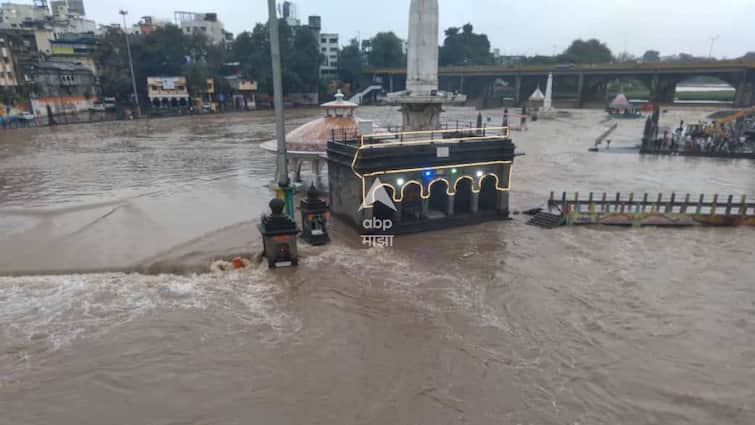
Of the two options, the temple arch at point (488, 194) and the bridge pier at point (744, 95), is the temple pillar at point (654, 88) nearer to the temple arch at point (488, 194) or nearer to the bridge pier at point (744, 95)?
the bridge pier at point (744, 95)

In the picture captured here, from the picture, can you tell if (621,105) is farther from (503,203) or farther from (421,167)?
(421,167)

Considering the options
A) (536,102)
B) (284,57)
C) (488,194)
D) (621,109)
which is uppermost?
(284,57)

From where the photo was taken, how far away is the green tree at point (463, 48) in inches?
5566

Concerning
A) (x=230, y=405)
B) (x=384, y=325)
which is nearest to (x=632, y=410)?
(x=384, y=325)

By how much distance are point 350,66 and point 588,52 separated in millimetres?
70410

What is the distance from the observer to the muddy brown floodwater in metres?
10.3

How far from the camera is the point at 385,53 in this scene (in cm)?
12362

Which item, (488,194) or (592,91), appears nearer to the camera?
(488,194)

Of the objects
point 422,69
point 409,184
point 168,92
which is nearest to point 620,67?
point 422,69

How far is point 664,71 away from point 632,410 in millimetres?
90862

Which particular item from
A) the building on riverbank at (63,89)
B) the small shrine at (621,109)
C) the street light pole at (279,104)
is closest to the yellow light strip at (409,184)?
the street light pole at (279,104)

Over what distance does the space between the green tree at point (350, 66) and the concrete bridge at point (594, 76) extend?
339cm

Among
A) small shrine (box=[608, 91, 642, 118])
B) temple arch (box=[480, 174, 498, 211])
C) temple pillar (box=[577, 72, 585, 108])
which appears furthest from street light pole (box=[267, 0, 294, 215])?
temple pillar (box=[577, 72, 585, 108])

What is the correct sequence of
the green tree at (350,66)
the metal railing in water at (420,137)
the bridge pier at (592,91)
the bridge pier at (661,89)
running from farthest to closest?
the green tree at (350,66), the bridge pier at (592,91), the bridge pier at (661,89), the metal railing in water at (420,137)
